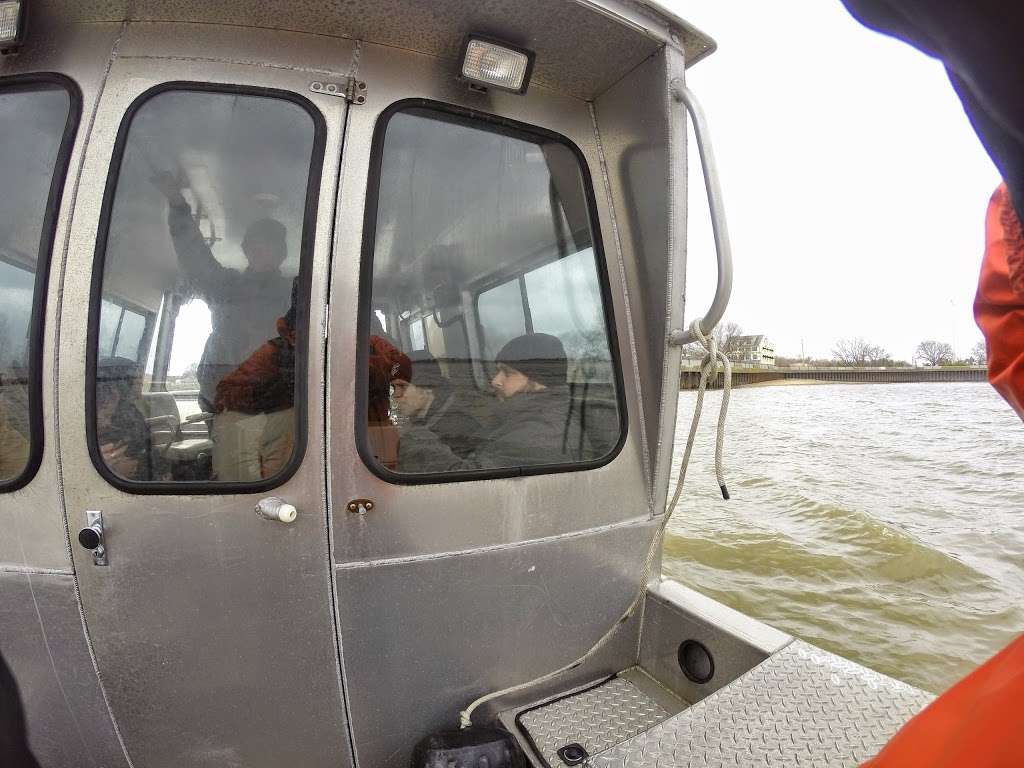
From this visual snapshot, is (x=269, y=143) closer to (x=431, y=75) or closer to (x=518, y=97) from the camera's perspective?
(x=431, y=75)

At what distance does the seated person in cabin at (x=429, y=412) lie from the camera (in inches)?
68.8

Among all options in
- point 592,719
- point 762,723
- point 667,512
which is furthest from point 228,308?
point 762,723

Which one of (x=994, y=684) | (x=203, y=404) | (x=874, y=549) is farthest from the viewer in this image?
(x=874, y=549)

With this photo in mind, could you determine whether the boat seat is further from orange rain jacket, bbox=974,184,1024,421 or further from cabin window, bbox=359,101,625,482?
orange rain jacket, bbox=974,184,1024,421

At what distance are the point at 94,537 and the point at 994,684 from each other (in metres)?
1.82

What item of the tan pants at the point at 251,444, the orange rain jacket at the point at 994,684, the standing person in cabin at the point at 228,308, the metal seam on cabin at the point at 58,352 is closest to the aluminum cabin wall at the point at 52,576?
the metal seam on cabin at the point at 58,352

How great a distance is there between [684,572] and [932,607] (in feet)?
6.80

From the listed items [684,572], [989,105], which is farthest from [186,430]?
[684,572]

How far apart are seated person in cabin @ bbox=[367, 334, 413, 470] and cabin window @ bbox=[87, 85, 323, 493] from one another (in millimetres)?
194

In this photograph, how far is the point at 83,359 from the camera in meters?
1.53

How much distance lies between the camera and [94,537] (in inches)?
59.3

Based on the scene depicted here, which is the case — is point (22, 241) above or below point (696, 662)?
above

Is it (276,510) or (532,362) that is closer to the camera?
(276,510)

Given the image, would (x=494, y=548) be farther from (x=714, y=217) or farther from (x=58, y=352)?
(x=58, y=352)
